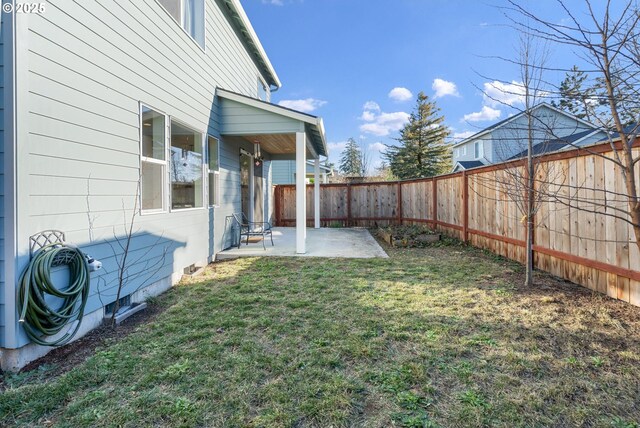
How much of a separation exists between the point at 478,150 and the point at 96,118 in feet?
75.4

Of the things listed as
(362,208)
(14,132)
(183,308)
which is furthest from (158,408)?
(362,208)

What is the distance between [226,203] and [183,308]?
3.29m

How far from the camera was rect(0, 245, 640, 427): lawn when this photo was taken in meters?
1.85

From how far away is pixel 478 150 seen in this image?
21.8 metres

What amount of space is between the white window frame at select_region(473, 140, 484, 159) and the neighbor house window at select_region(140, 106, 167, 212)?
20898 millimetres

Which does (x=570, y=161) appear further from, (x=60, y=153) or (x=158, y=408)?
(x=60, y=153)

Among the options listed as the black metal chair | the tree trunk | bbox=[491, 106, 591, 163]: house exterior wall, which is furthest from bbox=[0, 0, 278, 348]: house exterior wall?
the tree trunk

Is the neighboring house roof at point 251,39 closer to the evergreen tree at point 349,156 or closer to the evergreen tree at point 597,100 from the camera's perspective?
the evergreen tree at point 597,100

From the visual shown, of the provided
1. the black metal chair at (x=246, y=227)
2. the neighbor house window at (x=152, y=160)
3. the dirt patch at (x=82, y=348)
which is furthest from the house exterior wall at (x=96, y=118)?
the black metal chair at (x=246, y=227)

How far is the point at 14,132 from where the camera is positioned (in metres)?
2.26

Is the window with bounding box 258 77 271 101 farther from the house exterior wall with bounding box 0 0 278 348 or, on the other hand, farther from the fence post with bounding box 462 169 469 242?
the fence post with bounding box 462 169 469 242

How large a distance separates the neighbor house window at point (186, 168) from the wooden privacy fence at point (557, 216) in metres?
4.40

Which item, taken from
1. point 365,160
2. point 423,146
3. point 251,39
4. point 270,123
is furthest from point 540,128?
point 365,160

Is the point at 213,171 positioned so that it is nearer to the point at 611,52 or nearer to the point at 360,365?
the point at 360,365
